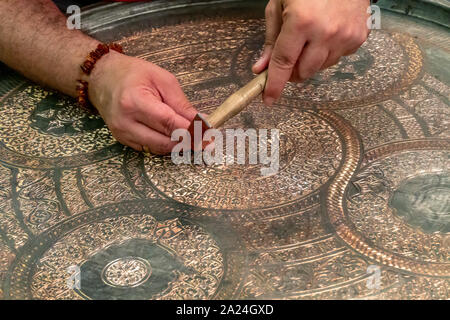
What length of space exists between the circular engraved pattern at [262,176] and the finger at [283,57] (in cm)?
16

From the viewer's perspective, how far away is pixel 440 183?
1443mm

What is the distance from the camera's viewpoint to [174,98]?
1.60 meters

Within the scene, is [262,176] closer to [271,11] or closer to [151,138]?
[151,138]

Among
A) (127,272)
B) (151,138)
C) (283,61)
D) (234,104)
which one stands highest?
(283,61)

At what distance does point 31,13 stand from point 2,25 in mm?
101

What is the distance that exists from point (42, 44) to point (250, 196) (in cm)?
91

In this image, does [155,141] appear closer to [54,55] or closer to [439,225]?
[54,55]

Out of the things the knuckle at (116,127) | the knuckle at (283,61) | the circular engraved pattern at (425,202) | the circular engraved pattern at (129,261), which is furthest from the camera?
the knuckle at (116,127)

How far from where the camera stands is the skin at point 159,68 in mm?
1415

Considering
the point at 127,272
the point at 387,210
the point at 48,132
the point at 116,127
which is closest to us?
the point at 127,272

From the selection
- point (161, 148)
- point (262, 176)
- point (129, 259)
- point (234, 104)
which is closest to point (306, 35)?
point (234, 104)

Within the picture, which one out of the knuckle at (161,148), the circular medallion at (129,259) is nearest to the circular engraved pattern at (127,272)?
the circular medallion at (129,259)

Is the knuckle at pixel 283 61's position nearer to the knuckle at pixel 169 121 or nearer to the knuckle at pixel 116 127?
the knuckle at pixel 169 121

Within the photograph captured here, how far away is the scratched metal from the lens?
1.23 metres
